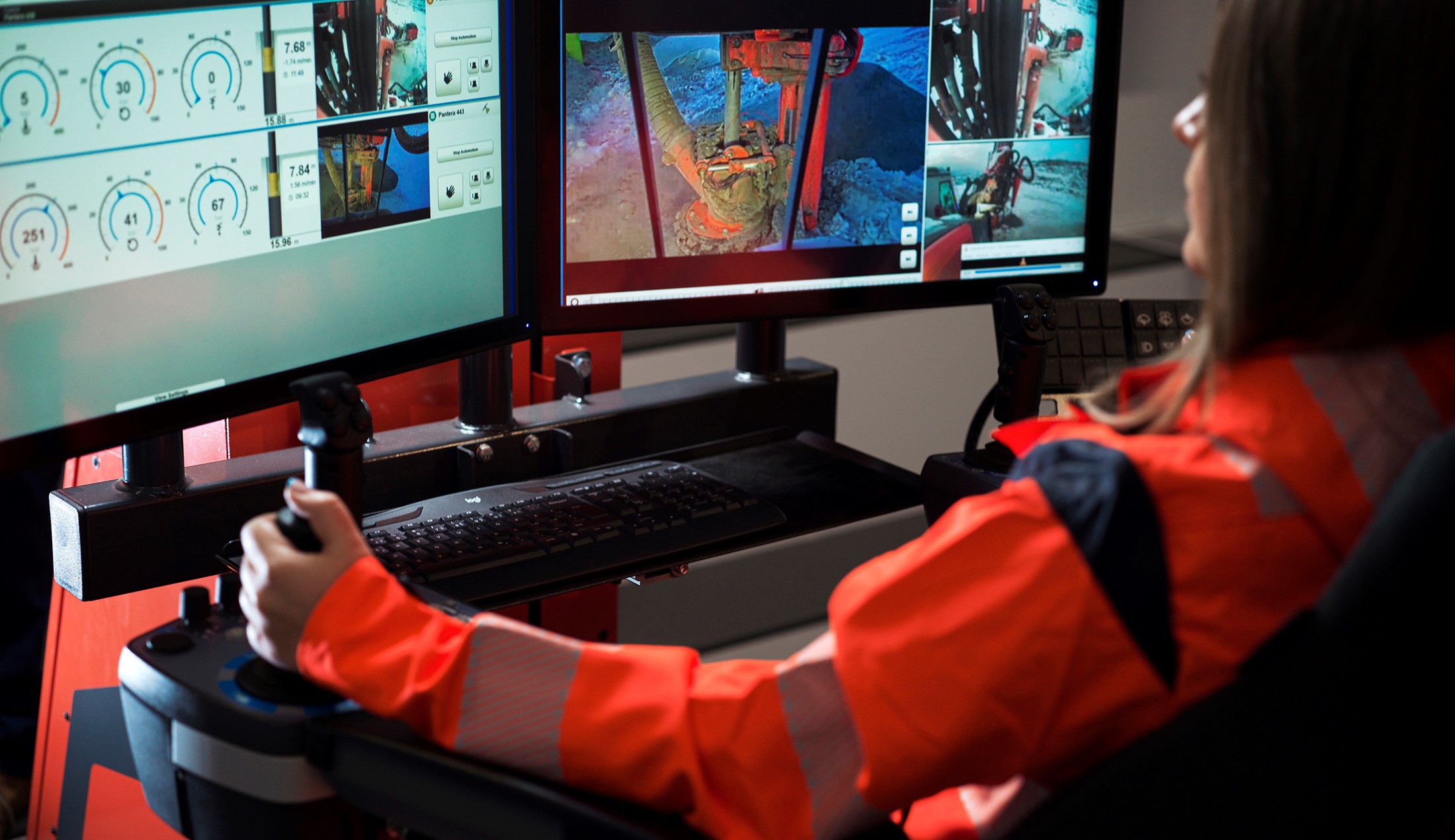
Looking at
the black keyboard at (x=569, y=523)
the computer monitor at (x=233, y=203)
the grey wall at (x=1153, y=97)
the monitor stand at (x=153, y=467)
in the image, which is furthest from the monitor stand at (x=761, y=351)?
the grey wall at (x=1153, y=97)

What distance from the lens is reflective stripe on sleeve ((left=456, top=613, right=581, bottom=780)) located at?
2.67ft

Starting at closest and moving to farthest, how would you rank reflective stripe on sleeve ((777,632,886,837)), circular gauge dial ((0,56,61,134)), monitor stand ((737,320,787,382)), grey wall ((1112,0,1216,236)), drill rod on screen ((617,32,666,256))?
reflective stripe on sleeve ((777,632,886,837)) < circular gauge dial ((0,56,61,134)) < drill rod on screen ((617,32,666,256)) < monitor stand ((737,320,787,382)) < grey wall ((1112,0,1216,236))

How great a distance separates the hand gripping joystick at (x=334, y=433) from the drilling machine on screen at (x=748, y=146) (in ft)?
1.53

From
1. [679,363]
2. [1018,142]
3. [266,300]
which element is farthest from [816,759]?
[679,363]

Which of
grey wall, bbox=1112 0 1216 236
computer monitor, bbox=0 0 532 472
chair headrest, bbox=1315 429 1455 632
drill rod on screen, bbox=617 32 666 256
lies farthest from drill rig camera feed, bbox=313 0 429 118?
grey wall, bbox=1112 0 1216 236

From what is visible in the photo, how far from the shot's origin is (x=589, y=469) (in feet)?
4.63

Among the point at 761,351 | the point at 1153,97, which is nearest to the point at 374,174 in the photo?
the point at 761,351

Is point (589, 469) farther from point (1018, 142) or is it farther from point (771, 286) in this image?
point (1018, 142)

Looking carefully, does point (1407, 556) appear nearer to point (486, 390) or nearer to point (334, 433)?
point (334, 433)

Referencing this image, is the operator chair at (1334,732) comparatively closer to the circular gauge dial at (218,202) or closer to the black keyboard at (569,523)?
the black keyboard at (569,523)

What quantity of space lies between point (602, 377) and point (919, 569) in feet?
3.50

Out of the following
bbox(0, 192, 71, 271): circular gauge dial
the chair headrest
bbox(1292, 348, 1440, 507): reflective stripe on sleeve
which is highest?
bbox(0, 192, 71, 271): circular gauge dial

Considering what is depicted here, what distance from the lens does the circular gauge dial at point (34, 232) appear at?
900 mm

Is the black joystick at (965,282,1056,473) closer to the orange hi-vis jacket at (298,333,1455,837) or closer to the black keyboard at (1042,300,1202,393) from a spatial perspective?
the black keyboard at (1042,300,1202,393)
